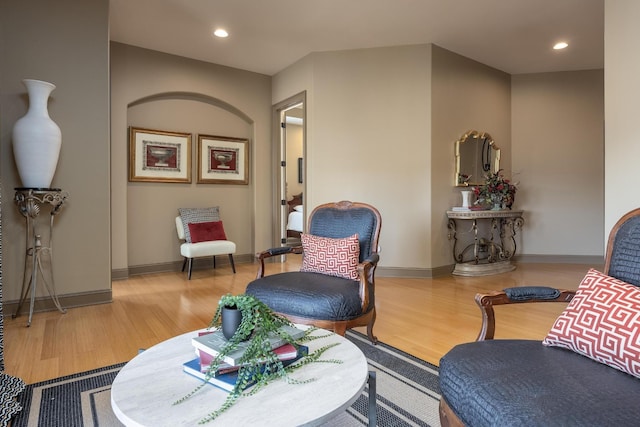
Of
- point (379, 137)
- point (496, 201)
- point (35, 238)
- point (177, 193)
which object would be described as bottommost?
point (35, 238)

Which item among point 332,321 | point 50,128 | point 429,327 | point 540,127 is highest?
point 540,127

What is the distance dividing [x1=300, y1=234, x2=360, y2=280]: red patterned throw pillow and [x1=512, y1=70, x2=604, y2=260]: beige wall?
4.59 m

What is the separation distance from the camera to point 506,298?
1.41 metres

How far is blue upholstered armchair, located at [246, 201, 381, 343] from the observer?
2010mm

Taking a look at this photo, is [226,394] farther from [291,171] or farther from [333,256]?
[291,171]

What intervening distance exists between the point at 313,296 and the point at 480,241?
3.81 m

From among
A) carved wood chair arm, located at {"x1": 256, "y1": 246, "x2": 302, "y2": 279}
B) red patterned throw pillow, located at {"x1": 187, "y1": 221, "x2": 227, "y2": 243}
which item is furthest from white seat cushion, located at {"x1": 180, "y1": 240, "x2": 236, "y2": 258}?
carved wood chair arm, located at {"x1": 256, "y1": 246, "x2": 302, "y2": 279}

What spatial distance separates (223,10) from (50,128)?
6.67 ft

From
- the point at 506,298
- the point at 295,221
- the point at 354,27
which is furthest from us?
the point at 295,221

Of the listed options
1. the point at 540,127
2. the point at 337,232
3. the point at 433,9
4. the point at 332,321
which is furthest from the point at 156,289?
the point at 540,127

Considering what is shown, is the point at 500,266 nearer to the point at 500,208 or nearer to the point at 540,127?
the point at 500,208

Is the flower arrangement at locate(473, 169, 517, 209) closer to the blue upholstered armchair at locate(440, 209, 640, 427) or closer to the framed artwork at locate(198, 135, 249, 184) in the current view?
the framed artwork at locate(198, 135, 249, 184)

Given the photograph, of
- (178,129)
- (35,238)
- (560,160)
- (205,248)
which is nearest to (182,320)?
(35,238)

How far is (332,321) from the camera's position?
1993mm
